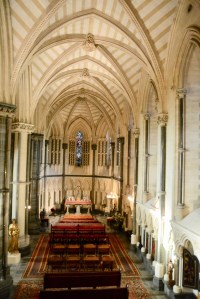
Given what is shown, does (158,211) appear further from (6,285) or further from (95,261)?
(6,285)

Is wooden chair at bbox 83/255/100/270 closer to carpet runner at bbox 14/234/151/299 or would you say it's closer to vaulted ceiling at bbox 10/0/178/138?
carpet runner at bbox 14/234/151/299

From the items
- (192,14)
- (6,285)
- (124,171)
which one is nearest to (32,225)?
(124,171)

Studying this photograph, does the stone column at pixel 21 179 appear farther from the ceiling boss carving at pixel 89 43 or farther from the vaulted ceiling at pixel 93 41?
the ceiling boss carving at pixel 89 43

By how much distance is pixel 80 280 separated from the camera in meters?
11.7

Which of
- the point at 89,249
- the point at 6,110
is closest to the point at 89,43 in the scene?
the point at 6,110

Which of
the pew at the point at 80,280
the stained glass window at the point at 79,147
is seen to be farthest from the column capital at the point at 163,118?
the stained glass window at the point at 79,147

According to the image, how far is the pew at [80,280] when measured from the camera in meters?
11.5

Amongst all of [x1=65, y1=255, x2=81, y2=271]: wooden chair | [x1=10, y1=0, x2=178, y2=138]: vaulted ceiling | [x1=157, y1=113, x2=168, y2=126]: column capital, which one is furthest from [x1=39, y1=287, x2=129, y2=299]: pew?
[x1=10, y1=0, x2=178, y2=138]: vaulted ceiling

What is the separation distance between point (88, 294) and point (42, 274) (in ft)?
17.3

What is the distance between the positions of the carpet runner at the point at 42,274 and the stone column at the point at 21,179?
1.41 meters

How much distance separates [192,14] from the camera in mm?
11172

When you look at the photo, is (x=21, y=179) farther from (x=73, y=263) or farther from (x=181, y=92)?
(x=181, y=92)

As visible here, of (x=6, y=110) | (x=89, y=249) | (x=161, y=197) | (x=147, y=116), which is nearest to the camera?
(x=6, y=110)

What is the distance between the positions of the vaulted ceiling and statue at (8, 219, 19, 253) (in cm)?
742
